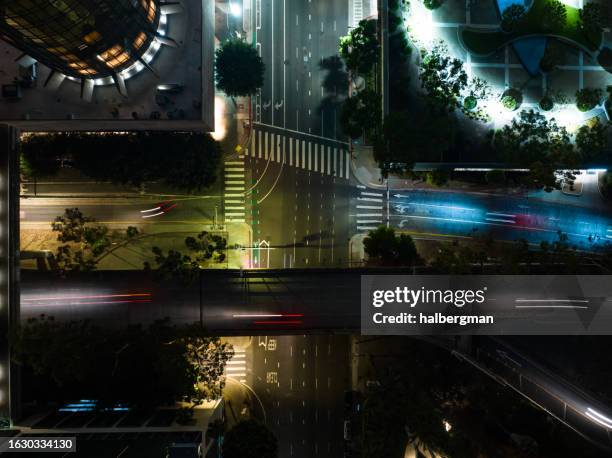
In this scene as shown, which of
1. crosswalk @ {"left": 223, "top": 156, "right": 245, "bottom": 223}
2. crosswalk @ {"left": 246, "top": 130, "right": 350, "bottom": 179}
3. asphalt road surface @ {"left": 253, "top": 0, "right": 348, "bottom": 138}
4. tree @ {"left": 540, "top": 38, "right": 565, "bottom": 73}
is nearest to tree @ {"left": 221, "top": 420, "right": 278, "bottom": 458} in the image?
crosswalk @ {"left": 223, "top": 156, "right": 245, "bottom": 223}

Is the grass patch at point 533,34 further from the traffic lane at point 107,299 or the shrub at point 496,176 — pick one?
the traffic lane at point 107,299

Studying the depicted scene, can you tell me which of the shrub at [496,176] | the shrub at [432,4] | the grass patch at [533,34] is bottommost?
the shrub at [496,176]

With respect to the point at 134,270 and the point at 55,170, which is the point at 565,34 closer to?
the point at 134,270

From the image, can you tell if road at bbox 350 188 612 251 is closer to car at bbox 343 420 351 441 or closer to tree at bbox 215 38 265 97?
tree at bbox 215 38 265 97

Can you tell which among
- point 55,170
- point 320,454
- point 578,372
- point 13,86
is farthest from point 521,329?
point 13,86

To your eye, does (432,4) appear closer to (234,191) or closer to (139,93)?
(234,191)

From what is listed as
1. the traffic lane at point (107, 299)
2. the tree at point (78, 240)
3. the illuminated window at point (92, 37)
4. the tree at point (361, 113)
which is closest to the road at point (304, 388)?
the traffic lane at point (107, 299)
